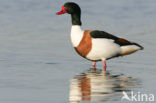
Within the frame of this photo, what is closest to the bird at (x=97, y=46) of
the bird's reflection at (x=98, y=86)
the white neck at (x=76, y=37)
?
the white neck at (x=76, y=37)

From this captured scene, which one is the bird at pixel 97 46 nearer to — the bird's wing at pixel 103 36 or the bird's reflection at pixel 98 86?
the bird's wing at pixel 103 36

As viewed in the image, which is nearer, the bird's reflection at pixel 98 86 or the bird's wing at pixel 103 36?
the bird's reflection at pixel 98 86

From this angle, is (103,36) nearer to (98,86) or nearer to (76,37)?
(76,37)

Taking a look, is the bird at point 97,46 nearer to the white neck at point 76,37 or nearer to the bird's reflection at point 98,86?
the white neck at point 76,37

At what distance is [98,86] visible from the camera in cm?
1300

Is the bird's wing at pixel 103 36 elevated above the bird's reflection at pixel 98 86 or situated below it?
above

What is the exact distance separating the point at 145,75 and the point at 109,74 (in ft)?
2.68

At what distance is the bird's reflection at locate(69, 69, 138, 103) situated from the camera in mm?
11867

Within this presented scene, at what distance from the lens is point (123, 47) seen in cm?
1655

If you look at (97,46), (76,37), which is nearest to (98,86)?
(97,46)

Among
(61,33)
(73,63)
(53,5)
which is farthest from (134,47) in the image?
(53,5)

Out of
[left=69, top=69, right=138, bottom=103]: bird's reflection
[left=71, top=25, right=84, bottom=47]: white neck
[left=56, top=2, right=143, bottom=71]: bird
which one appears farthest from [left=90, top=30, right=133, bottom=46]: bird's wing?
[left=69, top=69, right=138, bottom=103]: bird's reflection

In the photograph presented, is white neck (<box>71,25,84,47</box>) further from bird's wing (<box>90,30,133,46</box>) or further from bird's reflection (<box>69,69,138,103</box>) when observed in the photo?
bird's reflection (<box>69,69,138,103</box>)

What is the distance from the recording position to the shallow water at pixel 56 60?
40.7ft
